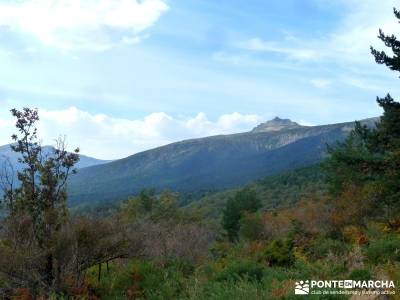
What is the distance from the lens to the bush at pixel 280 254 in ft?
53.1

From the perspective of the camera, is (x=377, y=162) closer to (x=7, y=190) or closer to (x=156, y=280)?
(x=156, y=280)

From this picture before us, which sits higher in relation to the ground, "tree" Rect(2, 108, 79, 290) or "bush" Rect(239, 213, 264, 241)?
"tree" Rect(2, 108, 79, 290)

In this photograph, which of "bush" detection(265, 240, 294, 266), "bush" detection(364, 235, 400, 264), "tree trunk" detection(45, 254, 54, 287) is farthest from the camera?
"bush" detection(265, 240, 294, 266)

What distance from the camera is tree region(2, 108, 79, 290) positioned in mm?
11613

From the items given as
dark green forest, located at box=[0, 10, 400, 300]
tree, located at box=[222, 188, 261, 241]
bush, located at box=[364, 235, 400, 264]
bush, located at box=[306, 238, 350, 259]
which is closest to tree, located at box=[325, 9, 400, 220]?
dark green forest, located at box=[0, 10, 400, 300]

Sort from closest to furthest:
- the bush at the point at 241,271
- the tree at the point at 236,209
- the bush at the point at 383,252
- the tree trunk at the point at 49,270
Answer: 1. the bush at the point at 383,252
2. the bush at the point at 241,271
3. the tree trunk at the point at 49,270
4. the tree at the point at 236,209

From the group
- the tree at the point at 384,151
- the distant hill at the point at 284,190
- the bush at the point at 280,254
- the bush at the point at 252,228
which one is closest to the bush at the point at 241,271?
the bush at the point at 280,254

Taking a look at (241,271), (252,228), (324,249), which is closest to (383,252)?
(241,271)

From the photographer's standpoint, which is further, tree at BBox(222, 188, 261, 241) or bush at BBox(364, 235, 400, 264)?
tree at BBox(222, 188, 261, 241)

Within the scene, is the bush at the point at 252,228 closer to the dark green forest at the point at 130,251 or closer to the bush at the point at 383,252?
the dark green forest at the point at 130,251

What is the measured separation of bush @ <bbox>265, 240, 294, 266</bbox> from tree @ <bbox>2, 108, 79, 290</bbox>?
757 cm

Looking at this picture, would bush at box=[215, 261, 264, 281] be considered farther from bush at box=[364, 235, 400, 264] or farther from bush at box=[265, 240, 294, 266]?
bush at box=[265, 240, 294, 266]

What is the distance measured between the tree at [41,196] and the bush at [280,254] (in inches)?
298

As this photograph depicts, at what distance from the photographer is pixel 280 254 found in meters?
17.0
